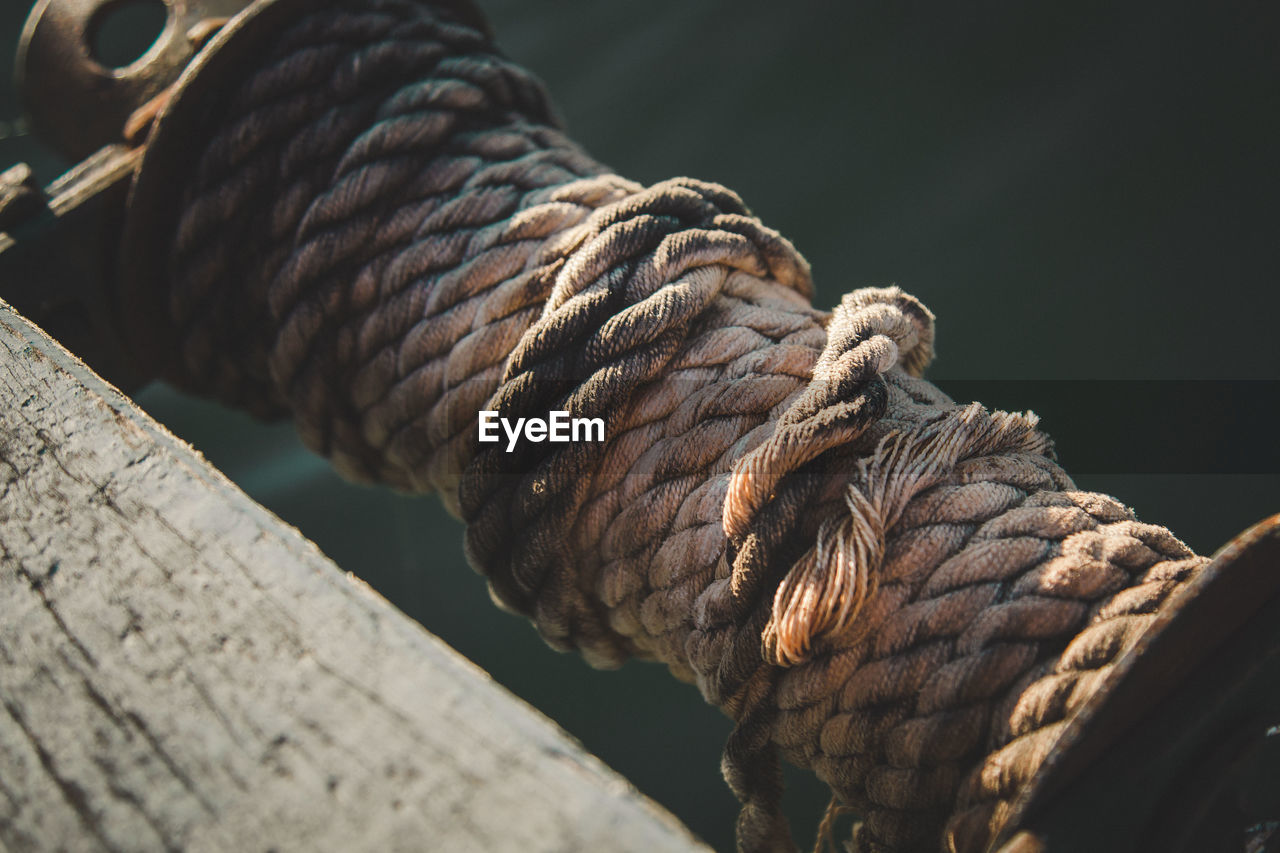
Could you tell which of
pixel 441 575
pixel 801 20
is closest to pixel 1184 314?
pixel 801 20

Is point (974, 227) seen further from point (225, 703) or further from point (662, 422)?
point (225, 703)

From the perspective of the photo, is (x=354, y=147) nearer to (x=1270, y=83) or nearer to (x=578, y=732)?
(x=578, y=732)

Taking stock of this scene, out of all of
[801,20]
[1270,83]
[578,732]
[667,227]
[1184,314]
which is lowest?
[578,732]

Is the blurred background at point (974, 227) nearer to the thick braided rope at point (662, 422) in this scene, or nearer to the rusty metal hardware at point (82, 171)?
the thick braided rope at point (662, 422)

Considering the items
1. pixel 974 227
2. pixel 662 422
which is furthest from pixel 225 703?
pixel 974 227

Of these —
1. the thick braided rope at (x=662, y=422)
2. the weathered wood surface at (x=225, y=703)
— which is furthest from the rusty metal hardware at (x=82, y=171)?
the weathered wood surface at (x=225, y=703)

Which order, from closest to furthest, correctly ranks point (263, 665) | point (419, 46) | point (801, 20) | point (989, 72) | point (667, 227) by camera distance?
point (263, 665), point (667, 227), point (419, 46), point (989, 72), point (801, 20)
